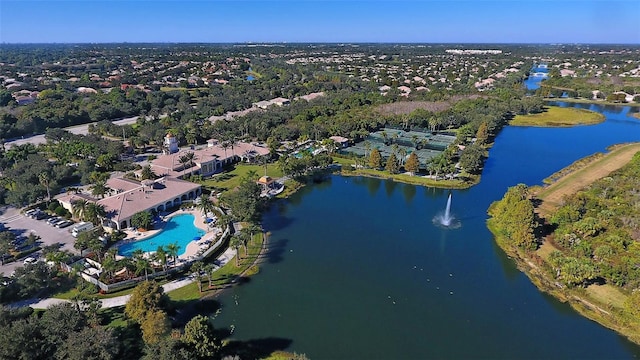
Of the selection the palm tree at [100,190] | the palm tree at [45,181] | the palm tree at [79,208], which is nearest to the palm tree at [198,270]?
the palm tree at [79,208]

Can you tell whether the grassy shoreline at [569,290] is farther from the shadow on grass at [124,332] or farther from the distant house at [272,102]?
the distant house at [272,102]

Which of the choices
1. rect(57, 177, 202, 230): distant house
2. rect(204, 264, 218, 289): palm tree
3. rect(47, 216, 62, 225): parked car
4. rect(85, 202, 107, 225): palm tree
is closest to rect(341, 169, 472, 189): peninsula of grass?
rect(57, 177, 202, 230): distant house

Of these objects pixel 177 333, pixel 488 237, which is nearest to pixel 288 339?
pixel 177 333

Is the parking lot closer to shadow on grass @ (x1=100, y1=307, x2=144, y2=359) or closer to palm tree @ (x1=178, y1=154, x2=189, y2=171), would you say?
shadow on grass @ (x1=100, y1=307, x2=144, y2=359)

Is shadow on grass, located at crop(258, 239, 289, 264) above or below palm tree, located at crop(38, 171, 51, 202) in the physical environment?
below

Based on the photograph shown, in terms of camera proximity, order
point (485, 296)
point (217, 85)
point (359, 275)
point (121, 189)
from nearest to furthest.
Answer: point (485, 296) → point (359, 275) → point (121, 189) → point (217, 85)

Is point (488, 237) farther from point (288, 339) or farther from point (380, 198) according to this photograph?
point (288, 339)
